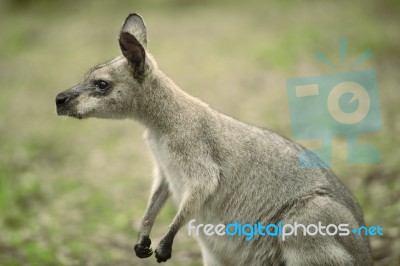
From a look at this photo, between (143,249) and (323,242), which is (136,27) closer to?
(143,249)

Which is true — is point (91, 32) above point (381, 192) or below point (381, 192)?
above

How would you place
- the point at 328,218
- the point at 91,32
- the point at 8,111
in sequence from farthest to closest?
the point at 91,32, the point at 8,111, the point at 328,218

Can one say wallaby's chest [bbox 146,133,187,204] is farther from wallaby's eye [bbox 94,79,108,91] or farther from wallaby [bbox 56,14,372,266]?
wallaby's eye [bbox 94,79,108,91]

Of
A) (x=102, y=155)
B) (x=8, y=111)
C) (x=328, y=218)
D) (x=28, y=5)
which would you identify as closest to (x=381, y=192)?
(x=328, y=218)

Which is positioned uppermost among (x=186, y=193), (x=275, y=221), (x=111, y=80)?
(x=111, y=80)

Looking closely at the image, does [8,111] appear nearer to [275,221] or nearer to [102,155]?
[102,155]

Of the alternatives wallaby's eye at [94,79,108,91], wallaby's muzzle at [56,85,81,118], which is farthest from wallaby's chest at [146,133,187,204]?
wallaby's muzzle at [56,85,81,118]

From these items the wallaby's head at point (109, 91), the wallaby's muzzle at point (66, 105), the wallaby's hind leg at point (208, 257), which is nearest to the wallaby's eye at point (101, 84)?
the wallaby's head at point (109, 91)

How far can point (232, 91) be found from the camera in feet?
42.0

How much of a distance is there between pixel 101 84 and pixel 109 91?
106mm

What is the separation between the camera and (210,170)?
4973 millimetres

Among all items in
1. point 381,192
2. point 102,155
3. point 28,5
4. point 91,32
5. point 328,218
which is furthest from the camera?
point 28,5

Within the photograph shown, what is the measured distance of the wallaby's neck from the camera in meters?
5.07

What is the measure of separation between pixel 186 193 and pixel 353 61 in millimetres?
9061
